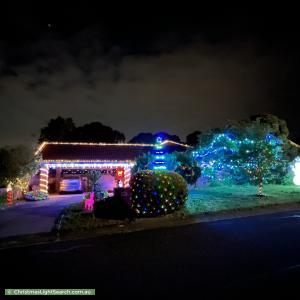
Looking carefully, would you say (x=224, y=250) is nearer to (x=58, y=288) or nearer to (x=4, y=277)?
(x=58, y=288)

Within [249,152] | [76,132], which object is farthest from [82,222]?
[76,132]

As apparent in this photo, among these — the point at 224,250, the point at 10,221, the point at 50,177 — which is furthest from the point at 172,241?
the point at 50,177

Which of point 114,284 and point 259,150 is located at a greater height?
point 259,150

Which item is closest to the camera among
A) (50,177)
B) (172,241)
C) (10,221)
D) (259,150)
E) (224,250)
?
(224,250)

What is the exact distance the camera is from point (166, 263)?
6.78m

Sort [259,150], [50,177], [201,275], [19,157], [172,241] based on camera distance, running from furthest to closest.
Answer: [50,177]
[19,157]
[259,150]
[172,241]
[201,275]

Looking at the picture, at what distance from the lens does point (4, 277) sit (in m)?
6.23

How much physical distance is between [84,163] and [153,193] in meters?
17.0

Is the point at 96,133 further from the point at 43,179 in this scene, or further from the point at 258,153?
the point at 258,153

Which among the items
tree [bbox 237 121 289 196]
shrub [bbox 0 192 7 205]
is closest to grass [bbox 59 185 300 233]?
tree [bbox 237 121 289 196]

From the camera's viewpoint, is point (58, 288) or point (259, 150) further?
point (259, 150)

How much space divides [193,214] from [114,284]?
7696mm

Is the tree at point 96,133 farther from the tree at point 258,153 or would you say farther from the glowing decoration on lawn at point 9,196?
the tree at point 258,153

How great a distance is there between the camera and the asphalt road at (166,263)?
18.2ft
